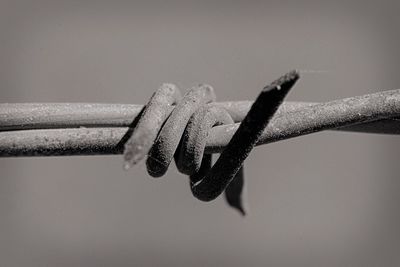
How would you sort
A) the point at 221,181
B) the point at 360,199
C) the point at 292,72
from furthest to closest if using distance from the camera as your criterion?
the point at 360,199 < the point at 221,181 < the point at 292,72

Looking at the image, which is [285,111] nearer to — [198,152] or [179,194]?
[198,152]

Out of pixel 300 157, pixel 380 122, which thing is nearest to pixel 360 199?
pixel 300 157

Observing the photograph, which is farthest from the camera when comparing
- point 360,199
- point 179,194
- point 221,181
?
point 360,199
